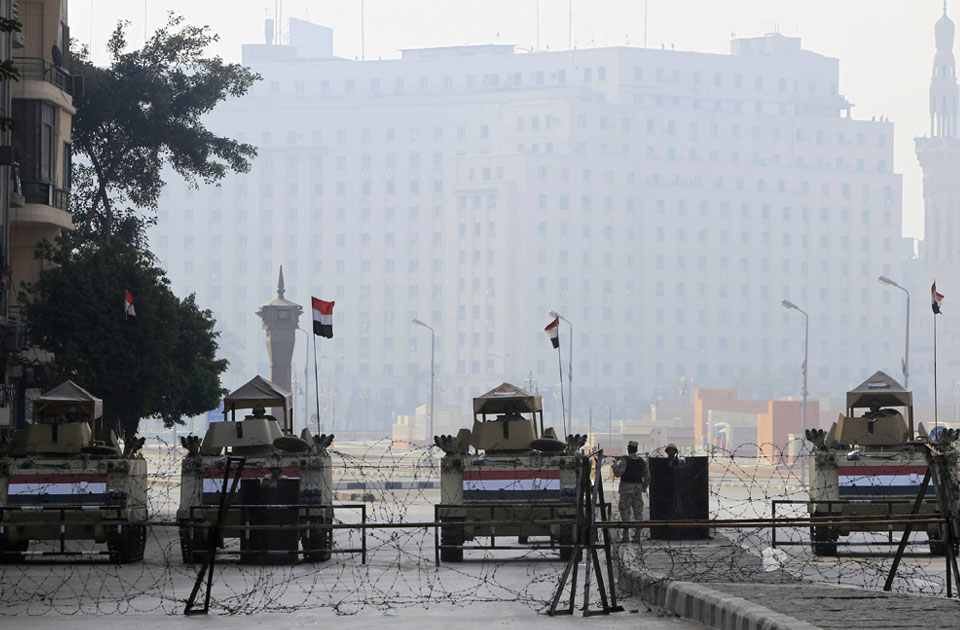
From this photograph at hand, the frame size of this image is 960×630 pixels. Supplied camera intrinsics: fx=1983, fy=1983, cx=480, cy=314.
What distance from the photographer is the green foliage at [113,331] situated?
149 feet

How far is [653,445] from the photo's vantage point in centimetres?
14900

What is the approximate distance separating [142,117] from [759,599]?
46759mm

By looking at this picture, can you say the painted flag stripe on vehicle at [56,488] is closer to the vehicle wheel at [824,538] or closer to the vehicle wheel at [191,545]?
the vehicle wheel at [191,545]

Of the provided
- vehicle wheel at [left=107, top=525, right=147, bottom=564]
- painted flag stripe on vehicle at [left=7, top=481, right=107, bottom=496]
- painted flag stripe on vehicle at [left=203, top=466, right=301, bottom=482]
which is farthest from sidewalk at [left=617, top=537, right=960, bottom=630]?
painted flag stripe on vehicle at [left=7, top=481, right=107, bottom=496]

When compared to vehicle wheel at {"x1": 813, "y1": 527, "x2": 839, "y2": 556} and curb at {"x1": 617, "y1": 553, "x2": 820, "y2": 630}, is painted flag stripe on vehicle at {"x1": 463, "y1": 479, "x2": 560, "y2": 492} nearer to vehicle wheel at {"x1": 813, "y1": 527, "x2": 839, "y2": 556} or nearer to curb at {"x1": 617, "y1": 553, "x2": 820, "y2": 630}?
vehicle wheel at {"x1": 813, "y1": 527, "x2": 839, "y2": 556}

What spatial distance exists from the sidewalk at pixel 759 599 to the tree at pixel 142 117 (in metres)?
40.3

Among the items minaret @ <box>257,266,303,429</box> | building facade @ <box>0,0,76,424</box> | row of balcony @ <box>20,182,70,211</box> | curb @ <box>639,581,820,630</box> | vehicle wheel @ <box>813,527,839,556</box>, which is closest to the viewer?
curb @ <box>639,581,820,630</box>

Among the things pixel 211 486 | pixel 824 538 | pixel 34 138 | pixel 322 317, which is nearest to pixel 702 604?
pixel 824 538

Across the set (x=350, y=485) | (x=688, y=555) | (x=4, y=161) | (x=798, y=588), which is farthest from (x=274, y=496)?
(x=350, y=485)

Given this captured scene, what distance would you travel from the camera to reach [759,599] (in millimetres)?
15750

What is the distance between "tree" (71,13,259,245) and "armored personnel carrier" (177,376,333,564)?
31303 mm

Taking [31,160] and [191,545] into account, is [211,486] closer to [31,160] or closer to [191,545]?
[191,545]

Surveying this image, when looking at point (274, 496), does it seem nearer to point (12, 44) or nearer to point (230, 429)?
point (230, 429)

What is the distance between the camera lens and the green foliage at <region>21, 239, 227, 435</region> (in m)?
45.3
